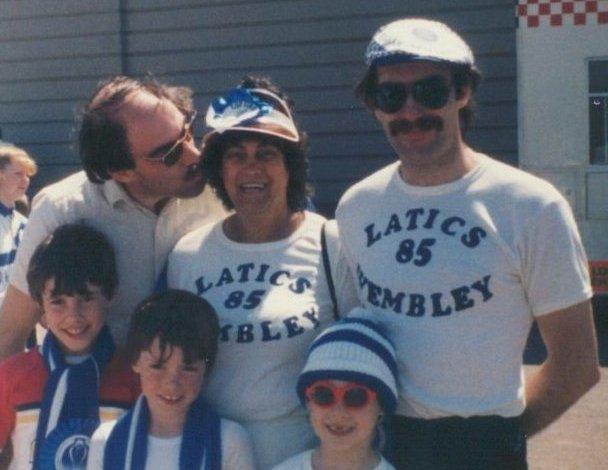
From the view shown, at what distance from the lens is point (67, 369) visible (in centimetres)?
260

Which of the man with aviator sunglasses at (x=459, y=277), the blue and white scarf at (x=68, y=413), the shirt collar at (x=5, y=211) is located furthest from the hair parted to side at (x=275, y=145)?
the shirt collar at (x=5, y=211)

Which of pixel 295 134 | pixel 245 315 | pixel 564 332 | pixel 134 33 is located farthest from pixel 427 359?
pixel 134 33

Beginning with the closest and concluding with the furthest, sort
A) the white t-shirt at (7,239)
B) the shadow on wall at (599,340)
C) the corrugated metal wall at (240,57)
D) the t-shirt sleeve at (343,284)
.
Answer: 1. the t-shirt sleeve at (343,284)
2. the white t-shirt at (7,239)
3. the shadow on wall at (599,340)
4. the corrugated metal wall at (240,57)

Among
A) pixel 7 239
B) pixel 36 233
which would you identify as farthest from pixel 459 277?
pixel 7 239

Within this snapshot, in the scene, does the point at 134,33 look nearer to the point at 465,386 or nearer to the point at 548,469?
the point at 548,469

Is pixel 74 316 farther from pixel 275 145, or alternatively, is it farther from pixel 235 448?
pixel 275 145

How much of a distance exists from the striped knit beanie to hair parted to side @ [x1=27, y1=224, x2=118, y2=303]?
651mm

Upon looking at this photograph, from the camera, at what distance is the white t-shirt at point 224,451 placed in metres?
2.40

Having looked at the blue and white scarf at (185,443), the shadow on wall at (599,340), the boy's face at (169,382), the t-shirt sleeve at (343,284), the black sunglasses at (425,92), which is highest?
the black sunglasses at (425,92)

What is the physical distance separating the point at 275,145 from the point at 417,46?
0.50 metres

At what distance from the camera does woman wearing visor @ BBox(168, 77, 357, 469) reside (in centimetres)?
244

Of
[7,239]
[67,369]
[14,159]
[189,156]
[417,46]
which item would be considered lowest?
[7,239]

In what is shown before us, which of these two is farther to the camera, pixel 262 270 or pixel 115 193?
pixel 115 193

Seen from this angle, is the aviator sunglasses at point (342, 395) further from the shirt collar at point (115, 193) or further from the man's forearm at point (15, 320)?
the man's forearm at point (15, 320)
